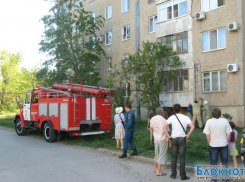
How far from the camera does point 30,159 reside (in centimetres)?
880

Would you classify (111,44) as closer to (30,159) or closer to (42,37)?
(42,37)

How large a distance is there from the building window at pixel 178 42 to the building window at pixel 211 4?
7.07 feet

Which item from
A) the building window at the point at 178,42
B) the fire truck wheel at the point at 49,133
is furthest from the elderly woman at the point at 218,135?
the building window at the point at 178,42

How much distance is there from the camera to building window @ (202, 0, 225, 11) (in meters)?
16.5

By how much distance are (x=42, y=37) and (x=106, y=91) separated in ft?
47.7

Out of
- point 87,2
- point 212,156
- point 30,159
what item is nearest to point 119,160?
point 30,159

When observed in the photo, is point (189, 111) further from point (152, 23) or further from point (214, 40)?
point (152, 23)

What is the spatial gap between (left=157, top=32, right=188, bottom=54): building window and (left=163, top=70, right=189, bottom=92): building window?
1.54 metres

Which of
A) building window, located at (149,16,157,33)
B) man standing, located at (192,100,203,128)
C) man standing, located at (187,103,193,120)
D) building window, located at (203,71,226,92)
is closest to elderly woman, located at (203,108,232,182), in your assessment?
man standing, located at (192,100,203,128)

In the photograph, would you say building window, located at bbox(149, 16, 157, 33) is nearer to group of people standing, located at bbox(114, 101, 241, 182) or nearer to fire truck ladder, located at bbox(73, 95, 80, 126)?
fire truck ladder, located at bbox(73, 95, 80, 126)

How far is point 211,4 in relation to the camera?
16.9 metres

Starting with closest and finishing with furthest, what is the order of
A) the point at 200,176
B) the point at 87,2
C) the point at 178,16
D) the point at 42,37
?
the point at 200,176 < the point at 178,16 < the point at 42,37 < the point at 87,2

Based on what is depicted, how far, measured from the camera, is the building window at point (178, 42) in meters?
18.4

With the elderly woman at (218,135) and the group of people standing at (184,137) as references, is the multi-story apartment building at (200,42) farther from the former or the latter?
the elderly woman at (218,135)
